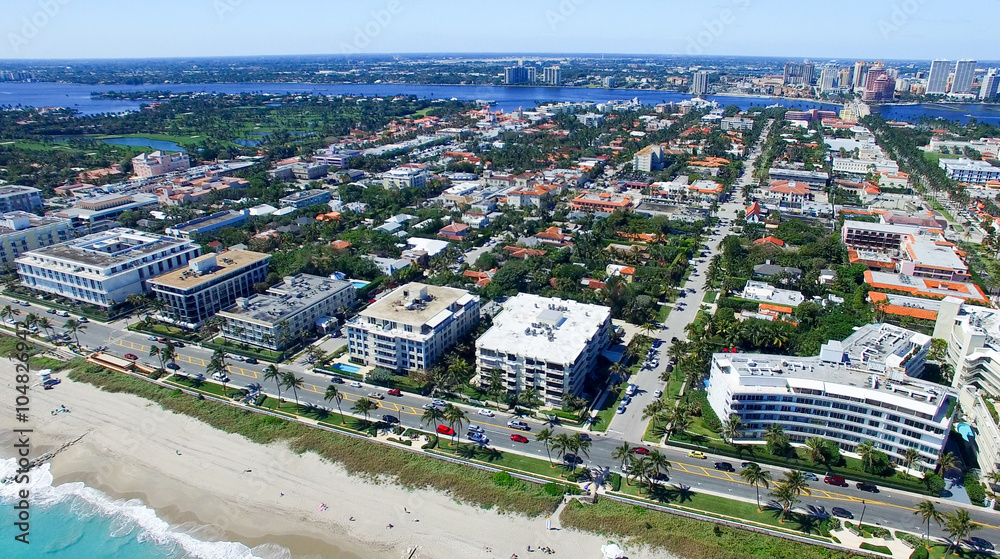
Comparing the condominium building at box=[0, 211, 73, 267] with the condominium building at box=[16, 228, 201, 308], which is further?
the condominium building at box=[0, 211, 73, 267]

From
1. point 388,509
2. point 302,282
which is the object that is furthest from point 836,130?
point 388,509

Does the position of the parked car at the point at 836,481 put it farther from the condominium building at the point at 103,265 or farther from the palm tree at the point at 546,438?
the condominium building at the point at 103,265

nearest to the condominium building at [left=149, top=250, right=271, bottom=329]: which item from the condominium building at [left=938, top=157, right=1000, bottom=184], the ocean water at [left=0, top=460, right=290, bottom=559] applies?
the ocean water at [left=0, top=460, right=290, bottom=559]

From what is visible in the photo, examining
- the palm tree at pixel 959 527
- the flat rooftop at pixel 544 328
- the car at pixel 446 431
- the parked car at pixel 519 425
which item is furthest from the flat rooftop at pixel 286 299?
the palm tree at pixel 959 527

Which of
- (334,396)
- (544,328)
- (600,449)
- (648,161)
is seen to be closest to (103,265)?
(334,396)

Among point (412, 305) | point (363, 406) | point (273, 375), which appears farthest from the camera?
point (412, 305)

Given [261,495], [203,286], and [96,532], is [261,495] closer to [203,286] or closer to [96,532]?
[96,532]

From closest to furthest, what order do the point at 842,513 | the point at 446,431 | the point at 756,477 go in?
the point at 842,513, the point at 756,477, the point at 446,431

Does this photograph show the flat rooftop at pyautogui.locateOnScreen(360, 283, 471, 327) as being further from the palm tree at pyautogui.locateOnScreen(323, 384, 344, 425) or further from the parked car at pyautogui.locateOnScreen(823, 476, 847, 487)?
the parked car at pyautogui.locateOnScreen(823, 476, 847, 487)
